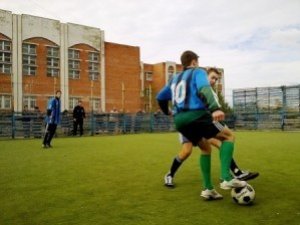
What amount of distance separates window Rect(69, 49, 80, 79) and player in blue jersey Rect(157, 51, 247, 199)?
130 ft

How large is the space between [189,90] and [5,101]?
35721mm

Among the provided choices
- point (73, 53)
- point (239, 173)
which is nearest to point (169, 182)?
point (239, 173)

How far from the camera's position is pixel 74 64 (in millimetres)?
43719

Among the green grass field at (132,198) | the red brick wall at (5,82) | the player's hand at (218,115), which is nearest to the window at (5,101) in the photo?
the red brick wall at (5,82)

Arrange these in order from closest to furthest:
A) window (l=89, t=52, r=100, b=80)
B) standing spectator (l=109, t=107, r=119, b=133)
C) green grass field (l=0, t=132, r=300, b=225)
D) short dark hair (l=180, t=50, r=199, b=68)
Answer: green grass field (l=0, t=132, r=300, b=225) → short dark hair (l=180, t=50, r=199, b=68) → standing spectator (l=109, t=107, r=119, b=133) → window (l=89, t=52, r=100, b=80)

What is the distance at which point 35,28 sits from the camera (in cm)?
3966

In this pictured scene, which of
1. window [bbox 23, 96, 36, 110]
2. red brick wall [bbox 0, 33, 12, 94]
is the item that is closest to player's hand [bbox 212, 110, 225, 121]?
red brick wall [bbox 0, 33, 12, 94]

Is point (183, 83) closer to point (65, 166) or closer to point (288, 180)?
point (288, 180)

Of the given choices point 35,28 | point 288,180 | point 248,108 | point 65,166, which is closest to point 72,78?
point 35,28

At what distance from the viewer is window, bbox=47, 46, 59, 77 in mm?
41516

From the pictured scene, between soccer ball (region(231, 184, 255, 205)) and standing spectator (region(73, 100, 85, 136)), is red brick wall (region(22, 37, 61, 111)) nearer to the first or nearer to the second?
standing spectator (region(73, 100, 85, 136))

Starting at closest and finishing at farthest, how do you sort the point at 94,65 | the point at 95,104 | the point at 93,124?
the point at 93,124, the point at 95,104, the point at 94,65

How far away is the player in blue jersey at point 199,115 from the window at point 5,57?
3673cm

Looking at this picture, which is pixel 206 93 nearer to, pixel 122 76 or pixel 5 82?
pixel 5 82
